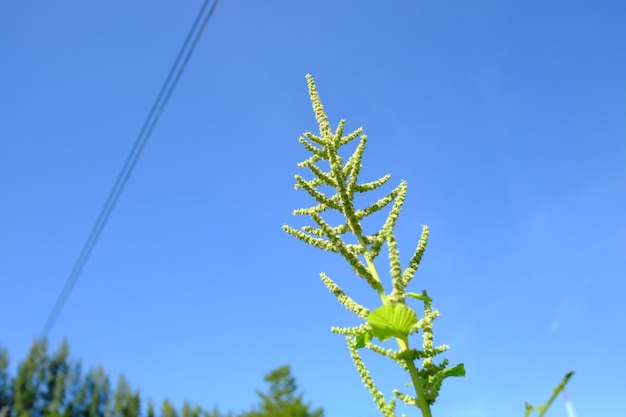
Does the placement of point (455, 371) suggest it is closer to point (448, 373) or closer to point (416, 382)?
point (448, 373)

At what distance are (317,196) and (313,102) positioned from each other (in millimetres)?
1040

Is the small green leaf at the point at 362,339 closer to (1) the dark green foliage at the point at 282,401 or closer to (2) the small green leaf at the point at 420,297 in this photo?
(2) the small green leaf at the point at 420,297

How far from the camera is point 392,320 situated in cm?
235

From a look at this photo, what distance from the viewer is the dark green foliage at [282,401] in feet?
133

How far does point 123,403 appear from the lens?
5347 cm

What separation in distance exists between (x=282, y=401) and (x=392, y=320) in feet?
150

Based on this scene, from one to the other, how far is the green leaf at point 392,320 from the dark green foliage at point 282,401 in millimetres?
41528

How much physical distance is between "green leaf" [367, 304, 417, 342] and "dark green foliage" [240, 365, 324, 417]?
4153 cm

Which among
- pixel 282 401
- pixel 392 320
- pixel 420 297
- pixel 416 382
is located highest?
pixel 282 401

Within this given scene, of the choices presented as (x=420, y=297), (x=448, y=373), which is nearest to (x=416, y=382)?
(x=448, y=373)

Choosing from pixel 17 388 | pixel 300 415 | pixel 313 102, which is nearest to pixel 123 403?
pixel 17 388

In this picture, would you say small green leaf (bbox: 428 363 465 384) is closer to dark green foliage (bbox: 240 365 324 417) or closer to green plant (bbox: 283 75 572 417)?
green plant (bbox: 283 75 572 417)

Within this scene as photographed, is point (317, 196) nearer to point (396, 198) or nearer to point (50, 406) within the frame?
point (396, 198)

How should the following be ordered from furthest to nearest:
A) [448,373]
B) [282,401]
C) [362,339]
→ [282,401], [362,339], [448,373]
